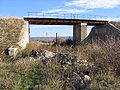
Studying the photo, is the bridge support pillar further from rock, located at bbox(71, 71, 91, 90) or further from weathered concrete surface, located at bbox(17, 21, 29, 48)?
rock, located at bbox(71, 71, 91, 90)

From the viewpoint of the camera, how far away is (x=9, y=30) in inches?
1505

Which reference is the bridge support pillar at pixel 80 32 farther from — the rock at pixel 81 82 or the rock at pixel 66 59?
the rock at pixel 81 82

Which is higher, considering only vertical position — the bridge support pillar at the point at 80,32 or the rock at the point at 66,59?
the bridge support pillar at the point at 80,32

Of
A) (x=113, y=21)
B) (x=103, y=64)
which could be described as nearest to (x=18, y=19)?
(x=113, y=21)

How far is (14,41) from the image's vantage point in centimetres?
3316

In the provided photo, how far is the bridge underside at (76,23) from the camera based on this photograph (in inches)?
1818

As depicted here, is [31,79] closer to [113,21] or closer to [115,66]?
[115,66]

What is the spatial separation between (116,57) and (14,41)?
26096mm

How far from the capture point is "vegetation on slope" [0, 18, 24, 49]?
32625 millimetres

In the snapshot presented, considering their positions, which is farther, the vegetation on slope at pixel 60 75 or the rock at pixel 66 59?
the rock at pixel 66 59

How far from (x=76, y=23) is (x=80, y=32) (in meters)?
2.17

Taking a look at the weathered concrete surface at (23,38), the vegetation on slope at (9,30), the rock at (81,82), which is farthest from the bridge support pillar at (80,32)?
the rock at (81,82)

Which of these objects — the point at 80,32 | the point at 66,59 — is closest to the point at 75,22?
the point at 80,32

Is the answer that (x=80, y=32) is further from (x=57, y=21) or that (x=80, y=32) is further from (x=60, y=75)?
(x=60, y=75)
